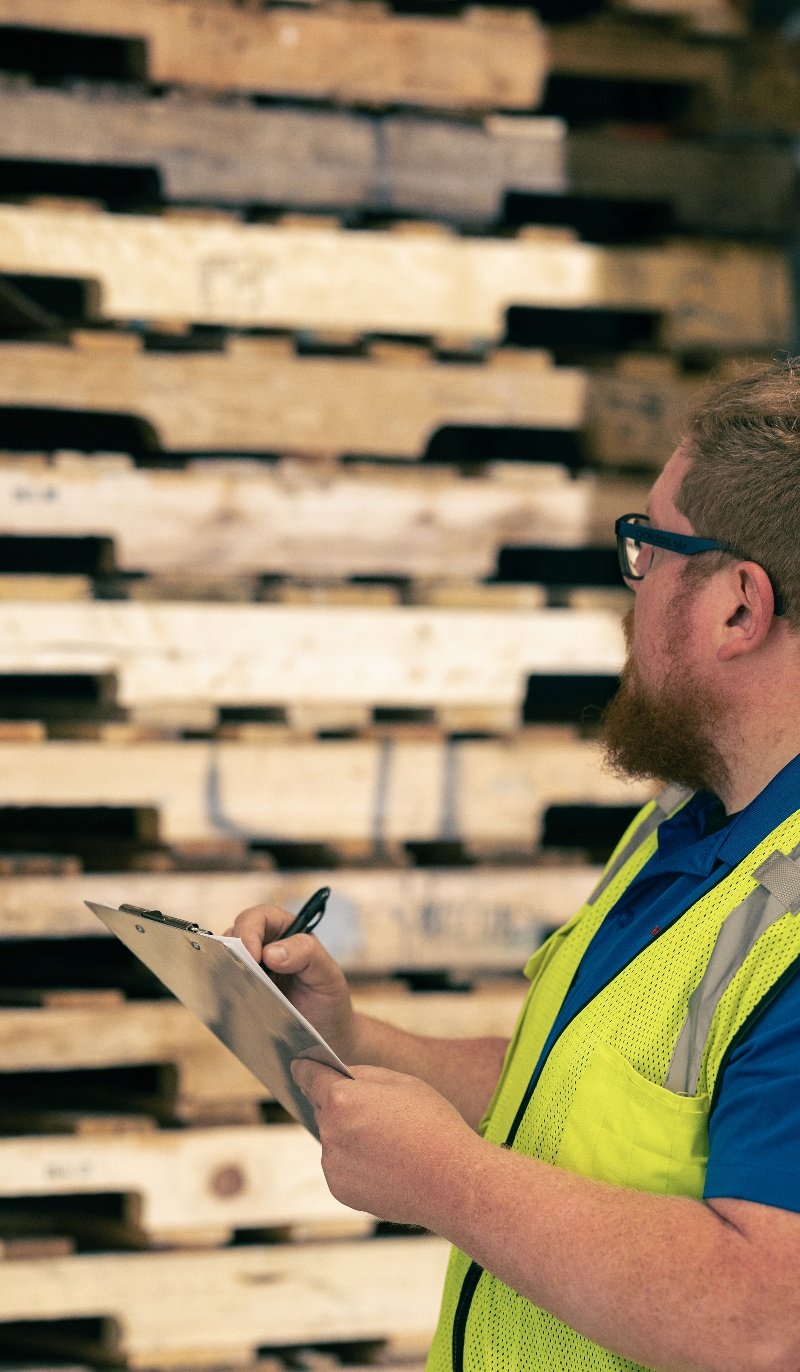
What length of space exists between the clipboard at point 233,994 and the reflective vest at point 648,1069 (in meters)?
0.24

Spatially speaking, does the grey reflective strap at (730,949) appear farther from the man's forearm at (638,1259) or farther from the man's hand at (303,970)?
the man's hand at (303,970)

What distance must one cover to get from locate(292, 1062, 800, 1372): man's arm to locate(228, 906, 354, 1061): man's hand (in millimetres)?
292

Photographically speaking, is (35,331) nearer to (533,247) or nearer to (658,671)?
(533,247)


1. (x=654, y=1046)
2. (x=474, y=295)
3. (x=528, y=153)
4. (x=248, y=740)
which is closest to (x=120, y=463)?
(x=248, y=740)

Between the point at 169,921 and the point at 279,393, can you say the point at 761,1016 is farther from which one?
the point at 279,393

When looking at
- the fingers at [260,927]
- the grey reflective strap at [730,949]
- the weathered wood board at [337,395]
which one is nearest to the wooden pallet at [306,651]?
the weathered wood board at [337,395]

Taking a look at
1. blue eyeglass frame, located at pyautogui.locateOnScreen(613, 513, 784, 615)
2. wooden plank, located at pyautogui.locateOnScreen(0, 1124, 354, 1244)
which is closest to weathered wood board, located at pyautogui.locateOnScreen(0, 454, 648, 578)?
wooden plank, located at pyautogui.locateOnScreen(0, 1124, 354, 1244)

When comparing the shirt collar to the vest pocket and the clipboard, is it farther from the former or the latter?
the clipboard

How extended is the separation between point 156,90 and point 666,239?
110 centimetres

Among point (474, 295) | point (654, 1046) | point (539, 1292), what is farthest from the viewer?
point (474, 295)

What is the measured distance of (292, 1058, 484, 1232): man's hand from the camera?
161cm

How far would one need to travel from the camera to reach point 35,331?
3.27m

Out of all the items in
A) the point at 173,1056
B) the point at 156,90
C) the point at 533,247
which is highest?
the point at 156,90

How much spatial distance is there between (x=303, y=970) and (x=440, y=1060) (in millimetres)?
291
